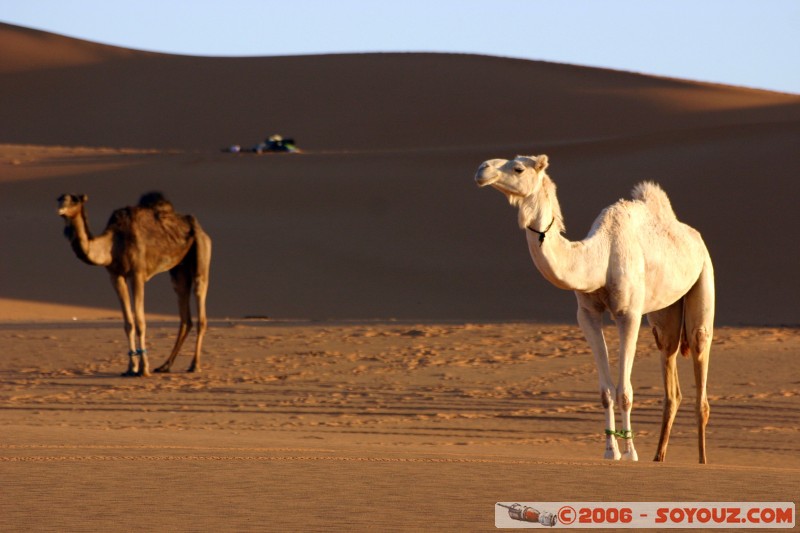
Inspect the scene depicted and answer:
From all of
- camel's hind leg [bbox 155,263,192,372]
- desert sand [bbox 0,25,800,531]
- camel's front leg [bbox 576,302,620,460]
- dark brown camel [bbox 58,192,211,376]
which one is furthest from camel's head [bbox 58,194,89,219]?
camel's front leg [bbox 576,302,620,460]

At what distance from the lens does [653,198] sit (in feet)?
29.2

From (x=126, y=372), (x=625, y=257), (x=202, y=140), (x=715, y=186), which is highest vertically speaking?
(x=202, y=140)

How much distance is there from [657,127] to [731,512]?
41755mm

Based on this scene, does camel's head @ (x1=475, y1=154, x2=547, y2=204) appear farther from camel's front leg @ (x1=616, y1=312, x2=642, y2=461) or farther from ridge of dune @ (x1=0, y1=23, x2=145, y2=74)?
ridge of dune @ (x1=0, y1=23, x2=145, y2=74)

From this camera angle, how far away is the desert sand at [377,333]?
254 inches

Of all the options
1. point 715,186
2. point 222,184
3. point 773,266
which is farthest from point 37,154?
point 773,266

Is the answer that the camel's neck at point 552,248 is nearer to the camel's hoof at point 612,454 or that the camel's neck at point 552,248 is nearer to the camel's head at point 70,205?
the camel's hoof at point 612,454

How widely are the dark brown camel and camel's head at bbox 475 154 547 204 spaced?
7875mm

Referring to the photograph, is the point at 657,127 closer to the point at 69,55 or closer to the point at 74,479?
the point at 69,55

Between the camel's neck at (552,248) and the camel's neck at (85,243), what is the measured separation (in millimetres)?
7840

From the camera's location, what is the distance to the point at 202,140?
50.2 metres

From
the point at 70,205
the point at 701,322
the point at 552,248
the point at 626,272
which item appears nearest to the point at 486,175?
the point at 552,248

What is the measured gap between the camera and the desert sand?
645cm

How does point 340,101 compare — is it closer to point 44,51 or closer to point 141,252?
point 44,51
